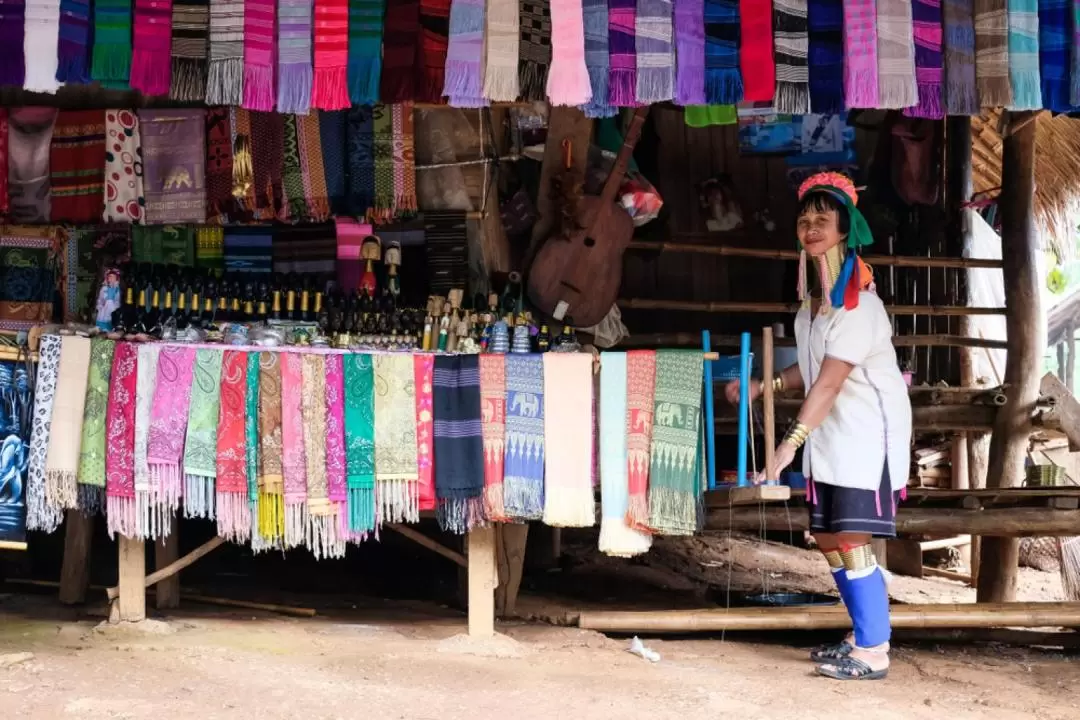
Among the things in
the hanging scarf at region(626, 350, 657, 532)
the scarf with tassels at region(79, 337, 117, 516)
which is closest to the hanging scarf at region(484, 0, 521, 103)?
the hanging scarf at region(626, 350, 657, 532)

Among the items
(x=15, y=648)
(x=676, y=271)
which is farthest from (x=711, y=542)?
(x=15, y=648)

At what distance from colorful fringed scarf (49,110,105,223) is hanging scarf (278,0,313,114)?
→ 1798 millimetres

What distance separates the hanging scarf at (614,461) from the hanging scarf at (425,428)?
2.57ft

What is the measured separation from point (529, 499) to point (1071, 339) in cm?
1049

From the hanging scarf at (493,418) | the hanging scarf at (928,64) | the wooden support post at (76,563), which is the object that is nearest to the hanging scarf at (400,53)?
the hanging scarf at (493,418)

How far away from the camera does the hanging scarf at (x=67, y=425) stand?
18.7 ft

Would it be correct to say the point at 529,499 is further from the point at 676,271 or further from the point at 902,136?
the point at 902,136

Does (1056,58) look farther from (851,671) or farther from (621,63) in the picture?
(851,671)

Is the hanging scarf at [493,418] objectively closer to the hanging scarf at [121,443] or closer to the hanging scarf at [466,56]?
the hanging scarf at [466,56]

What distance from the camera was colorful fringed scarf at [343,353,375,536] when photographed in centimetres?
579

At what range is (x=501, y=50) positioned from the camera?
582 centimetres

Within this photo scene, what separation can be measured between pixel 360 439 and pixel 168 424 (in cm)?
87

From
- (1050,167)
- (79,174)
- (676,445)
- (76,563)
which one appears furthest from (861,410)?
(1050,167)

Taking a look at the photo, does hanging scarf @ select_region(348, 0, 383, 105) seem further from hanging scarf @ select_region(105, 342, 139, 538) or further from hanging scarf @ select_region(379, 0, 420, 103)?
hanging scarf @ select_region(105, 342, 139, 538)
